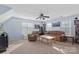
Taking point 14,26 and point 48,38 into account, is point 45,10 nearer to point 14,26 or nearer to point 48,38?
point 48,38

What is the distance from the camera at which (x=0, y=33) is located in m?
2.38

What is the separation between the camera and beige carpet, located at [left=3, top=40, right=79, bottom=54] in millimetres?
2410

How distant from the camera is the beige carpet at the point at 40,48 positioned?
241 centimetres

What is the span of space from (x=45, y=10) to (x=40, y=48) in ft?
2.71

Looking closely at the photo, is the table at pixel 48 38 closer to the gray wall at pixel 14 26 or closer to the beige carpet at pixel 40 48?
the beige carpet at pixel 40 48

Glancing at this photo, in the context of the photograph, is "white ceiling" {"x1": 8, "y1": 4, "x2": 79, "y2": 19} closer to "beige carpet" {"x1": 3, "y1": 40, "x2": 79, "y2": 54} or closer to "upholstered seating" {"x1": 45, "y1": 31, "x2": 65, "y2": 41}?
"upholstered seating" {"x1": 45, "y1": 31, "x2": 65, "y2": 41}

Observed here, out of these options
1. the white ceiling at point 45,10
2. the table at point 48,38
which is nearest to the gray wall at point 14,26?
the white ceiling at point 45,10

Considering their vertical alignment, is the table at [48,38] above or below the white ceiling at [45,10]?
below

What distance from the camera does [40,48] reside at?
245 centimetres

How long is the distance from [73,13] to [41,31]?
795mm

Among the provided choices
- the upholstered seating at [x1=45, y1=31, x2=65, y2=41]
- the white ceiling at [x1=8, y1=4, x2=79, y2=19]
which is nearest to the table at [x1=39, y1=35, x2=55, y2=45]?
the upholstered seating at [x1=45, y1=31, x2=65, y2=41]

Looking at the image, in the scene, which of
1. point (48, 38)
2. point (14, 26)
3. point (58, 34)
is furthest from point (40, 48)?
point (14, 26)

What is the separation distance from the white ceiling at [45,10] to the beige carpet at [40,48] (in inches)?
24.3

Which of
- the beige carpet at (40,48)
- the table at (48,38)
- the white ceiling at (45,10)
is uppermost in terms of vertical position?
the white ceiling at (45,10)
